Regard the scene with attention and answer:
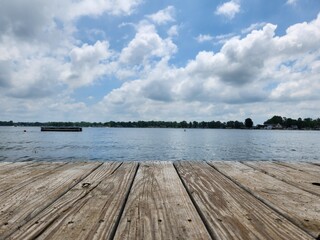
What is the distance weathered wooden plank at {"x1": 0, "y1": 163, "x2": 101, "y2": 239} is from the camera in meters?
1.69

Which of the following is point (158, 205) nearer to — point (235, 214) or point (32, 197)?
point (235, 214)

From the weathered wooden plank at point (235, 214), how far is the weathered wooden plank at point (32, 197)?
1.12m

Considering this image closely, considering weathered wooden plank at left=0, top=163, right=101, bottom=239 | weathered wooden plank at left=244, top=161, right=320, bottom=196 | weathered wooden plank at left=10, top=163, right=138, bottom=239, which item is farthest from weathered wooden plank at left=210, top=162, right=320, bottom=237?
weathered wooden plank at left=0, top=163, right=101, bottom=239

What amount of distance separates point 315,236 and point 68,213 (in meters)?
1.46

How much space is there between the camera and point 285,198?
7.45 ft

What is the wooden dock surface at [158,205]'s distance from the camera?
1.52 meters

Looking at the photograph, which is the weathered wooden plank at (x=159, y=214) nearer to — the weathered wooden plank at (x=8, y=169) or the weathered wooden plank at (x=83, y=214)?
the weathered wooden plank at (x=83, y=214)

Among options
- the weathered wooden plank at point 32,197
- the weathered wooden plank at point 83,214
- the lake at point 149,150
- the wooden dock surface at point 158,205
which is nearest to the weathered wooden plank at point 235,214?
the wooden dock surface at point 158,205

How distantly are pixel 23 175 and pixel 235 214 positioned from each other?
2463 mm

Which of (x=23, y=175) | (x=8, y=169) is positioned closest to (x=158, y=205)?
(x=23, y=175)

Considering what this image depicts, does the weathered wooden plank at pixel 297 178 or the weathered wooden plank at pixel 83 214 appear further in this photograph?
the weathered wooden plank at pixel 297 178

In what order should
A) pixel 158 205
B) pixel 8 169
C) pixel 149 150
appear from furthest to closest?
pixel 149 150, pixel 8 169, pixel 158 205

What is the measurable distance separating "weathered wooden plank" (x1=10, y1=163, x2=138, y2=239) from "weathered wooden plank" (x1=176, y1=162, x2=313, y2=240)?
59 centimetres

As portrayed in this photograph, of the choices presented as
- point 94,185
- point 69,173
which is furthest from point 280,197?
point 69,173
